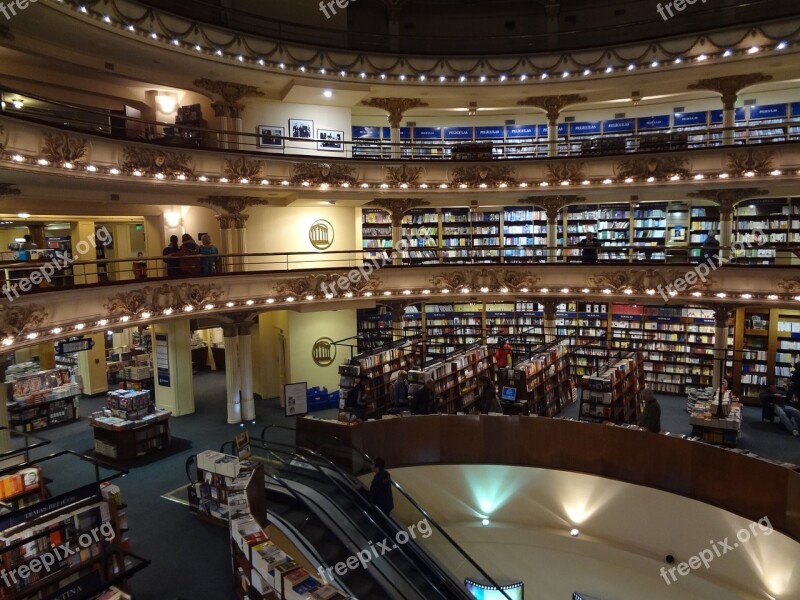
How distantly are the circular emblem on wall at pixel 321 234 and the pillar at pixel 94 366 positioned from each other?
6.25 m

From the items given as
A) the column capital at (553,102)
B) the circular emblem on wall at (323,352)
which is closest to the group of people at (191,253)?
the circular emblem on wall at (323,352)

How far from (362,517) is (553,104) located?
1220cm

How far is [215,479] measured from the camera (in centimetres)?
893

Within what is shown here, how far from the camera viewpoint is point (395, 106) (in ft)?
52.1

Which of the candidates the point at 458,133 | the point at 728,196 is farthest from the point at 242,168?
the point at 728,196

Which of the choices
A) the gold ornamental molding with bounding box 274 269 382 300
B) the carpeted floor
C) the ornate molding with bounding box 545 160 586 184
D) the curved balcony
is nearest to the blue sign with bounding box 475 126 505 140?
the ornate molding with bounding box 545 160 586 184

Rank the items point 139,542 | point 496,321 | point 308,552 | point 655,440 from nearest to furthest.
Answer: point 308,552 → point 139,542 → point 655,440 → point 496,321

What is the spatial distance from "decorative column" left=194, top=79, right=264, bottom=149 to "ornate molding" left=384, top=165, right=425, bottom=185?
12.4 feet

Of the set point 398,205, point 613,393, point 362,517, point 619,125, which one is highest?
point 619,125

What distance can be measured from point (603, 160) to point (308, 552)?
11045mm

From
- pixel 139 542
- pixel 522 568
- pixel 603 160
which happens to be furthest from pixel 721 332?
pixel 139 542

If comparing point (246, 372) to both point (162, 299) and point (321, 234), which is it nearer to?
point (162, 299)

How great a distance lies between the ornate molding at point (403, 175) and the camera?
48.0 feet

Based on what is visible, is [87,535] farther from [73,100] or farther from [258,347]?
[73,100]
